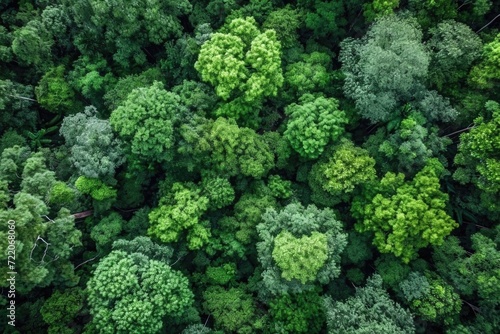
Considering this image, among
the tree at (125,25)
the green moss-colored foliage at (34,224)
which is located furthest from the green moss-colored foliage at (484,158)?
the green moss-colored foliage at (34,224)

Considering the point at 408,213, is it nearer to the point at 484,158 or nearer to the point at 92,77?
the point at 484,158

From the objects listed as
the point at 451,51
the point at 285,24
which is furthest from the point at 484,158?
the point at 285,24

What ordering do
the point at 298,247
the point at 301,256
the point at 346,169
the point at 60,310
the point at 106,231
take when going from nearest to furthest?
the point at 301,256
the point at 298,247
the point at 60,310
the point at 346,169
the point at 106,231

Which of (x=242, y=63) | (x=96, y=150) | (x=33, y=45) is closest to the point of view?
(x=96, y=150)

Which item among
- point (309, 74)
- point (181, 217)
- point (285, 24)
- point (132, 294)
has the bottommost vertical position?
point (132, 294)

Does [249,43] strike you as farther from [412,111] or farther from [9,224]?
[9,224]

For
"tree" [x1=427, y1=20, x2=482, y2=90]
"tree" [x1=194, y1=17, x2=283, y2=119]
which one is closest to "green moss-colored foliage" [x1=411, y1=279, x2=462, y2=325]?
"tree" [x1=427, y1=20, x2=482, y2=90]

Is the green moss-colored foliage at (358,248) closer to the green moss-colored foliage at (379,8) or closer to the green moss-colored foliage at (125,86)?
the green moss-colored foliage at (379,8)
